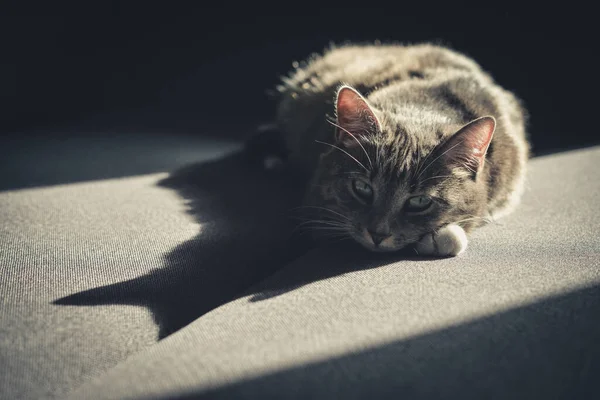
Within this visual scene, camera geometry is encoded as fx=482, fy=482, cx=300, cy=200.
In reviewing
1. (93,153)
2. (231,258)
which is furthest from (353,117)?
(93,153)

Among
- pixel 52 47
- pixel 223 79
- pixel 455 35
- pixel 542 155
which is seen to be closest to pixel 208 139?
pixel 223 79

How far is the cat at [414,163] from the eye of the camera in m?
0.99

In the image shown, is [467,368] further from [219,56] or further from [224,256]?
[219,56]

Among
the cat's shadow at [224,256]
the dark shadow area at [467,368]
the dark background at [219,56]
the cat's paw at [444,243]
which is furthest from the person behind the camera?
the dark background at [219,56]

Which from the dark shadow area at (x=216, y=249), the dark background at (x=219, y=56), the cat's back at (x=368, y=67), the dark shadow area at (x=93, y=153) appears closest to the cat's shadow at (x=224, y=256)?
the dark shadow area at (x=216, y=249)

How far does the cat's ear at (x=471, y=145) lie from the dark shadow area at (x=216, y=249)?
1.29 feet

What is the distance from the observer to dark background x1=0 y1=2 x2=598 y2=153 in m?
1.87

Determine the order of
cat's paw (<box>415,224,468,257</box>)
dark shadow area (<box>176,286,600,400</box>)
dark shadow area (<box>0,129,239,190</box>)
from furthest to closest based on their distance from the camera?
dark shadow area (<box>0,129,239,190</box>), cat's paw (<box>415,224,468,257</box>), dark shadow area (<box>176,286,600,400</box>)

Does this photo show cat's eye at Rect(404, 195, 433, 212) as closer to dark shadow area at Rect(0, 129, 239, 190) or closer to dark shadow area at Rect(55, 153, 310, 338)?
dark shadow area at Rect(55, 153, 310, 338)

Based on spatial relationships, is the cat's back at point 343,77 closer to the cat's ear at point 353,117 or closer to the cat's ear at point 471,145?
the cat's ear at point 353,117

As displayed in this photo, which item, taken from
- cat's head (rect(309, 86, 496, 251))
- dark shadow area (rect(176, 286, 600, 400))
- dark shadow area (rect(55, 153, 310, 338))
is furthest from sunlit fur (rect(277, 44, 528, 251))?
dark shadow area (rect(176, 286, 600, 400))

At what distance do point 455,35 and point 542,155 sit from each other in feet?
2.16

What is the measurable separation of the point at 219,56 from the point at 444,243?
1.55 m

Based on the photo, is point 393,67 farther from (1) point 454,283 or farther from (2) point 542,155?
(1) point 454,283
